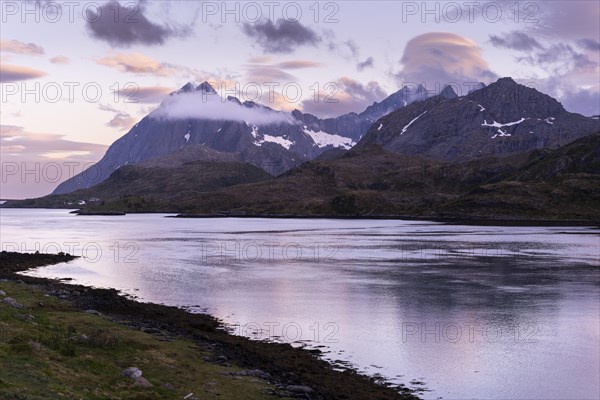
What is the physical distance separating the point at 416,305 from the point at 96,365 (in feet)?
128

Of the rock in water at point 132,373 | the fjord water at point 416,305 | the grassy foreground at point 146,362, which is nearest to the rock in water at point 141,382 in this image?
the grassy foreground at point 146,362

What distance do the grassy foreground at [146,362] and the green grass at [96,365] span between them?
0.17ft

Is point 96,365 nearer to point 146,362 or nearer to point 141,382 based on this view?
point 141,382

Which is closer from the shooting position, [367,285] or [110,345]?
[110,345]

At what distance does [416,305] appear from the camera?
59562 millimetres

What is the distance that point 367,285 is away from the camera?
75438mm

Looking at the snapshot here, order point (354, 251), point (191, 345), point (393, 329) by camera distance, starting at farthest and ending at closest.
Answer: point (354, 251) → point (393, 329) → point (191, 345)

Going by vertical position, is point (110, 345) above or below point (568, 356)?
above

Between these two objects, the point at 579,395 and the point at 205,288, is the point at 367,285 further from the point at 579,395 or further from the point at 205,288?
the point at 579,395

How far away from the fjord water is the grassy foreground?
12.5ft

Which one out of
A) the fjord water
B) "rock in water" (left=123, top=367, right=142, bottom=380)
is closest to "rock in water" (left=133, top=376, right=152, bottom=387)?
"rock in water" (left=123, top=367, right=142, bottom=380)

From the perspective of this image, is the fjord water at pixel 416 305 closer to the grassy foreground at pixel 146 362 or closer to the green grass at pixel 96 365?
the grassy foreground at pixel 146 362

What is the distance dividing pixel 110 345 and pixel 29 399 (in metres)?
13.6

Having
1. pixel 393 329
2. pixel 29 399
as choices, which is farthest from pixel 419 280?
pixel 29 399
